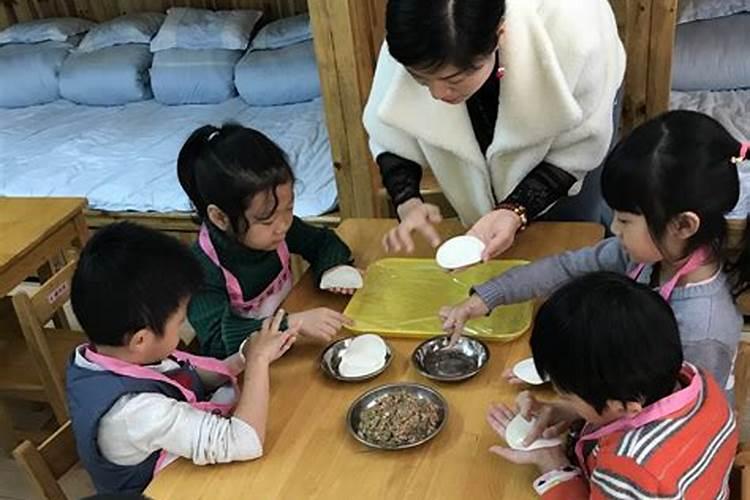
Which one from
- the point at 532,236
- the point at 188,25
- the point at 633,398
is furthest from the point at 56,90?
the point at 633,398

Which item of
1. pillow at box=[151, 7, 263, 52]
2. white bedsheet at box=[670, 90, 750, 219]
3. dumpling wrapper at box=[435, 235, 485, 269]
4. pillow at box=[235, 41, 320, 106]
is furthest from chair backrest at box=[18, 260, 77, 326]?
pillow at box=[151, 7, 263, 52]

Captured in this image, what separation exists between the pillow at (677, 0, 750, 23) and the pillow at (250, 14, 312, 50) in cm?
152

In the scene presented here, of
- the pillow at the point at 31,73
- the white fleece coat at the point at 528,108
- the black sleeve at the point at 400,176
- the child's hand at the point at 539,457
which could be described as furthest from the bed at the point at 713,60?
the pillow at the point at 31,73

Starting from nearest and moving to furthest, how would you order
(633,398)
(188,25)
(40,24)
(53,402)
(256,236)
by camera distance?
(633,398) < (256,236) < (53,402) < (188,25) < (40,24)

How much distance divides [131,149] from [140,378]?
2.13 m

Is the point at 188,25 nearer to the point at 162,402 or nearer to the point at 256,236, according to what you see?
the point at 256,236

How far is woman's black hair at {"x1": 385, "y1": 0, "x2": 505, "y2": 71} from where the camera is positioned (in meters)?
1.17

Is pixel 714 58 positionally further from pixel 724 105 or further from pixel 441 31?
pixel 441 31

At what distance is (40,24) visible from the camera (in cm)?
383

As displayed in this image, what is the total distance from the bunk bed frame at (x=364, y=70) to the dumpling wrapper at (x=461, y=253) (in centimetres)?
82

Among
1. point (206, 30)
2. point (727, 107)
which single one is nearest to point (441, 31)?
point (727, 107)

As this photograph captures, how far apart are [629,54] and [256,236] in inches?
46.6

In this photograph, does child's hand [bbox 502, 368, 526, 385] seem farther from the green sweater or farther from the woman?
the green sweater

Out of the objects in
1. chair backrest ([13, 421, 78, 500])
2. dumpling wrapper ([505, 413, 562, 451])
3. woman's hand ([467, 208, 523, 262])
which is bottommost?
chair backrest ([13, 421, 78, 500])
